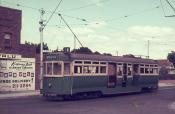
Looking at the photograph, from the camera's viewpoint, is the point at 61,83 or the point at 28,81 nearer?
the point at 61,83

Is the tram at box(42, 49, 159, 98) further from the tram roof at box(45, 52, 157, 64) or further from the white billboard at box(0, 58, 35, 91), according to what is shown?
the white billboard at box(0, 58, 35, 91)

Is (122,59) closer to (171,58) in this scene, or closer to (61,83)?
(61,83)

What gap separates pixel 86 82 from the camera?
966 inches

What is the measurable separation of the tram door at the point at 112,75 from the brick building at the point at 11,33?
10.8 meters

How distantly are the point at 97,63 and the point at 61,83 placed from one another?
3581 mm

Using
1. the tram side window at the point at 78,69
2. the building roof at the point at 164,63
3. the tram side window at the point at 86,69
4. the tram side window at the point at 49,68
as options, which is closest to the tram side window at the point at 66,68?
the tram side window at the point at 78,69

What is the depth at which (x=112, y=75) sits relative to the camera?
27172mm

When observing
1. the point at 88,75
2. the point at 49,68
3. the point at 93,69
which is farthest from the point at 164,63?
the point at 49,68

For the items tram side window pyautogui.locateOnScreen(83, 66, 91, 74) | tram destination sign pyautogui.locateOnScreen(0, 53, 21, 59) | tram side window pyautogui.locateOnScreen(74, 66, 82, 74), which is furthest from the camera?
tram destination sign pyautogui.locateOnScreen(0, 53, 21, 59)

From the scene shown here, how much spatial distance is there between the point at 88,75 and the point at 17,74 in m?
11.2

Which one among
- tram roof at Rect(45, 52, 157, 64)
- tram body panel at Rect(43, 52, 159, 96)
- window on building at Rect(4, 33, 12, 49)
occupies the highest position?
window on building at Rect(4, 33, 12, 49)

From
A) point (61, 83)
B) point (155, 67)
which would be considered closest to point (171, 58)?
point (155, 67)

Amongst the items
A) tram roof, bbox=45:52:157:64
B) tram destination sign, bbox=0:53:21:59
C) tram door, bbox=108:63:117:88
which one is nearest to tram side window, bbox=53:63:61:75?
tram roof, bbox=45:52:157:64

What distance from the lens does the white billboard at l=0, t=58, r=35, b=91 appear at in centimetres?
3259
